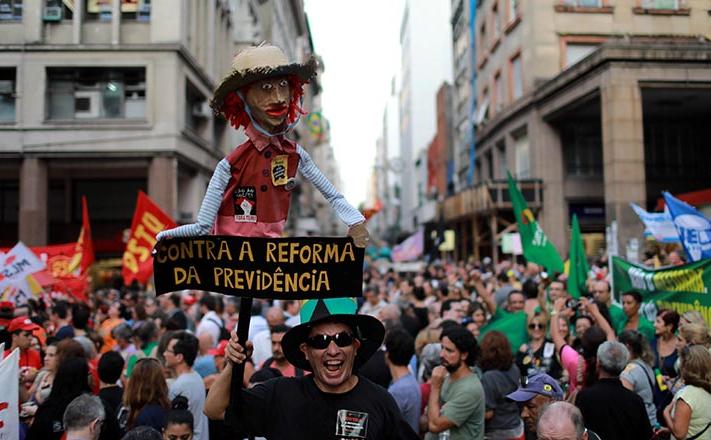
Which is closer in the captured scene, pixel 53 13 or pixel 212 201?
pixel 212 201

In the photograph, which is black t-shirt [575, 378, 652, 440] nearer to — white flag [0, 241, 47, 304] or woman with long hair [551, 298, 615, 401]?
woman with long hair [551, 298, 615, 401]

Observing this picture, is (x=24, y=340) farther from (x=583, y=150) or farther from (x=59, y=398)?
(x=583, y=150)

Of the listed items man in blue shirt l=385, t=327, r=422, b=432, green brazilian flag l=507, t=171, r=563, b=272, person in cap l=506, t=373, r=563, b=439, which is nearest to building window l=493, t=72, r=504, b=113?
green brazilian flag l=507, t=171, r=563, b=272

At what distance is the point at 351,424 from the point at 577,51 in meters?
28.2

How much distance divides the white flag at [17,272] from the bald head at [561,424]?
28.0ft

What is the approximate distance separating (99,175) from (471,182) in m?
23.2

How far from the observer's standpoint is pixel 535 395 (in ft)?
13.3

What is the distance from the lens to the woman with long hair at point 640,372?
514cm

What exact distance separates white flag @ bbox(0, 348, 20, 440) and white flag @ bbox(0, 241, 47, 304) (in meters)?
5.80

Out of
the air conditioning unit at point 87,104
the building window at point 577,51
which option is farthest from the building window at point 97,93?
the building window at point 577,51

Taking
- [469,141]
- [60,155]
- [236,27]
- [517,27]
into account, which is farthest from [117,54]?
[469,141]

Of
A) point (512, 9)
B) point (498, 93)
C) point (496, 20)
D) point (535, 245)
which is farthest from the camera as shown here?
point (498, 93)

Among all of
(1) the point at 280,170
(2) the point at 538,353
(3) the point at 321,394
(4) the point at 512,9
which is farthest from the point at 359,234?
(4) the point at 512,9

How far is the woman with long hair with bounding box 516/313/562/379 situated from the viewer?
248 inches
